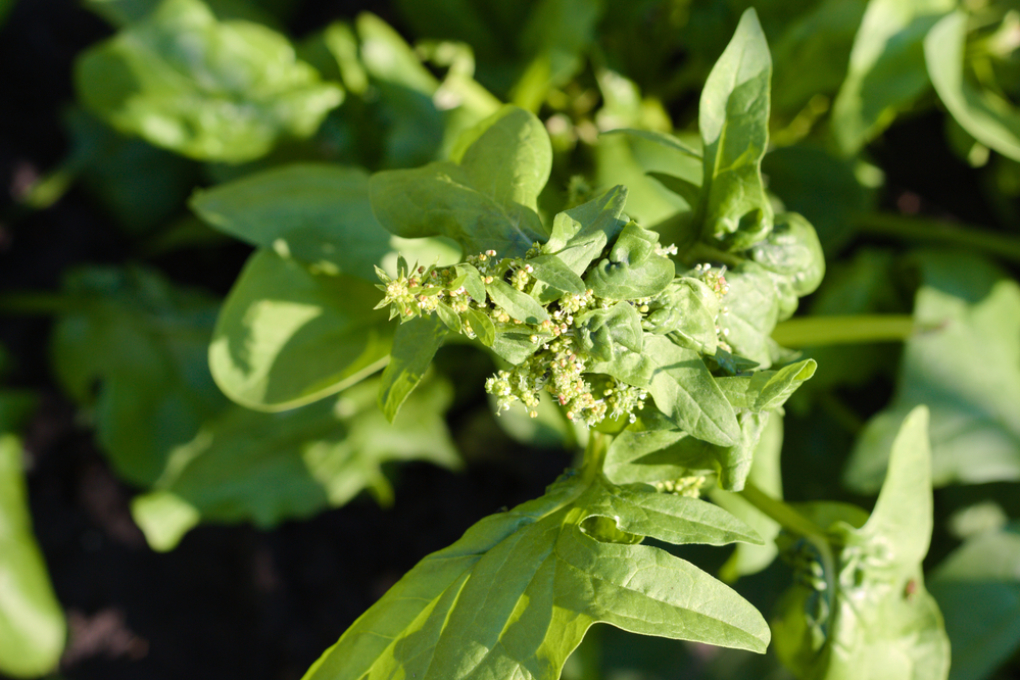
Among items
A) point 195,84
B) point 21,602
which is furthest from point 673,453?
point 21,602

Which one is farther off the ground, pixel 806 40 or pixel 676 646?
pixel 806 40

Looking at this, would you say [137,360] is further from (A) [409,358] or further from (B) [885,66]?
(B) [885,66]

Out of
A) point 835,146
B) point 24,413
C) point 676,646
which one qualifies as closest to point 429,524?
point 676,646

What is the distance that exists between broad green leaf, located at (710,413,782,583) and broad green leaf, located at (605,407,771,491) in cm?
27

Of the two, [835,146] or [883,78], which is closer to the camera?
[883,78]

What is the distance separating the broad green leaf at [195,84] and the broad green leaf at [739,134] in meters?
0.96

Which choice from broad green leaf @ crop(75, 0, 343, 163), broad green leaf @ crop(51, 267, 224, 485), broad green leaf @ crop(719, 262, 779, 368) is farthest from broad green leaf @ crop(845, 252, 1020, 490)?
broad green leaf @ crop(51, 267, 224, 485)

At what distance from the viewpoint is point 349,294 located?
1.25 meters

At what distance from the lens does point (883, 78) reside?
1.48 metres

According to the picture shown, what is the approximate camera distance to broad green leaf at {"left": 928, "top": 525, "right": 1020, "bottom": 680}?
151 cm

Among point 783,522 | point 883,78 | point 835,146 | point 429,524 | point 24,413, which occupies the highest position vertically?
point 883,78

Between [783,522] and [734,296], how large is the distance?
0.40 metres

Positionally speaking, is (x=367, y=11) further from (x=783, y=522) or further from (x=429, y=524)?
(x=783, y=522)

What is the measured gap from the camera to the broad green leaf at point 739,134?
2.99ft
